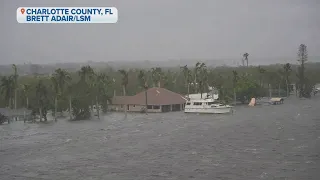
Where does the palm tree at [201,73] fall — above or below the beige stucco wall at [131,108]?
above

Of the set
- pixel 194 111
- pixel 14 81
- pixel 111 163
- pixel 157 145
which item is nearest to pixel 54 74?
pixel 14 81

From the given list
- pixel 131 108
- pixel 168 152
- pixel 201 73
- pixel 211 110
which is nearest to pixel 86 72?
pixel 131 108

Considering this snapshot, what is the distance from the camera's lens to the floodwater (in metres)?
9.45

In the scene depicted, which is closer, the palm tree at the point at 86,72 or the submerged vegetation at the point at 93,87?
the submerged vegetation at the point at 93,87

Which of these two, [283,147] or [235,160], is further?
[283,147]

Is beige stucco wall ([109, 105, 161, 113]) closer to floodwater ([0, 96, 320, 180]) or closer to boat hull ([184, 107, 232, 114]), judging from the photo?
boat hull ([184, 107, 232, 114])

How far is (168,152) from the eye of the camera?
12.1 metres

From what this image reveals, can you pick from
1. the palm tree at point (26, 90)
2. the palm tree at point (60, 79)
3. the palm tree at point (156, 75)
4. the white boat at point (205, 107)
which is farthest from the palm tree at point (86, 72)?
the palm tree at point (156, 75)

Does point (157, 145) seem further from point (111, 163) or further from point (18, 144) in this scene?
point (18, 144)

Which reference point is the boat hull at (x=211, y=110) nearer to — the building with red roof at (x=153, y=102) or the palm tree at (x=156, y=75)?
the building with red roof at (x=153, y=102)

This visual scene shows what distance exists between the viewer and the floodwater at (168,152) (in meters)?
9.45

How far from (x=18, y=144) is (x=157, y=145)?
5155 mm

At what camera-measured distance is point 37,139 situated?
15992 millimetres

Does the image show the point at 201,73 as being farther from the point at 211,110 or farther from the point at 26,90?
the point at 26,90
